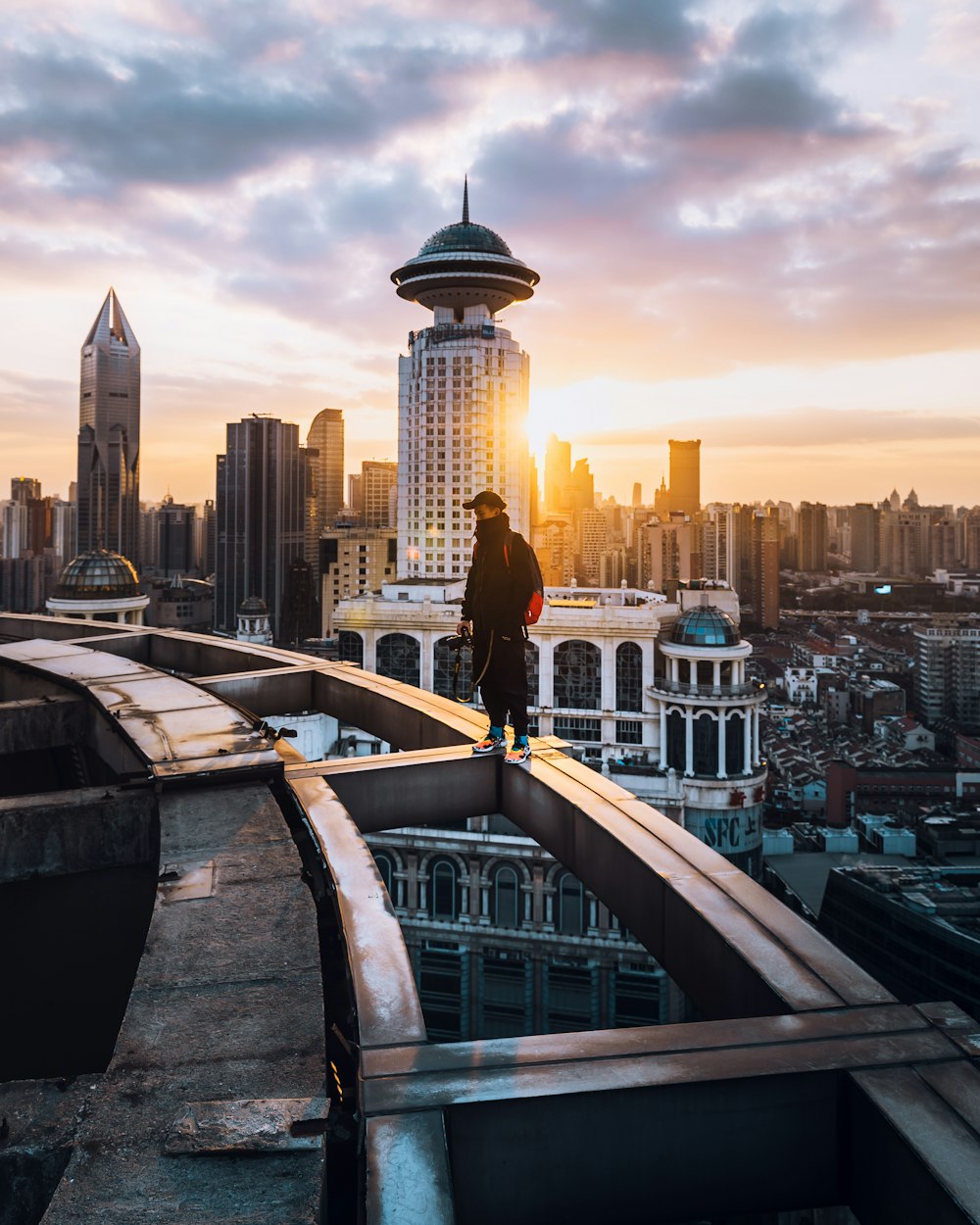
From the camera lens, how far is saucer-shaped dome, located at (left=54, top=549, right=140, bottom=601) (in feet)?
164

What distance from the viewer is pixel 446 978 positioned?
1754 inches

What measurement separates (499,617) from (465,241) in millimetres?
118801

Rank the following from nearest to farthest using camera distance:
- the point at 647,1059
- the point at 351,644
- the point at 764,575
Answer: the point at 647,1059 < the point at 351,644 < the point at 764,575

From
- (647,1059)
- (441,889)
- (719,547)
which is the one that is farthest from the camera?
(719,547)

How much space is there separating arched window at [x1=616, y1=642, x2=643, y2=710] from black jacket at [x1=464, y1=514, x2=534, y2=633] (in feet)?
147

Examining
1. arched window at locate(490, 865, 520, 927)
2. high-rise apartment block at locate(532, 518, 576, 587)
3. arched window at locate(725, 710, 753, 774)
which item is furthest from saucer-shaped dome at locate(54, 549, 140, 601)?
high-rise apartment block at locate(532, 518, 576, 587)

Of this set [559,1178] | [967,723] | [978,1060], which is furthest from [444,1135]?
[967,723]

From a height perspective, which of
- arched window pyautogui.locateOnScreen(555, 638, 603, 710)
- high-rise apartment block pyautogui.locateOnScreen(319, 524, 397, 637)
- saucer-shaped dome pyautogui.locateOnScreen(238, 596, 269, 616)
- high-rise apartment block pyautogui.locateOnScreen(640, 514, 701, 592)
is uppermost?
high-rise apartment block pyautogui.locateOnScreen(640, 514, 701, 592)

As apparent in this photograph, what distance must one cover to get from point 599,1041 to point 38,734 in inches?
267

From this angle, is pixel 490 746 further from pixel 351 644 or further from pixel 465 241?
pixel 465 241

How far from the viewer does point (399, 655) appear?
56125 mm

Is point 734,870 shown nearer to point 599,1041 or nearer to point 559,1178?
point 599,1041

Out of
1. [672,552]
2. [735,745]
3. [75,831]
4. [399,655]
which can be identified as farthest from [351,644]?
[672,552]

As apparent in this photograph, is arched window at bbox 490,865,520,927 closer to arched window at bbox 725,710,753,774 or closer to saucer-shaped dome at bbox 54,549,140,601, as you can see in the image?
arched window at bbox 725,710,753,774
